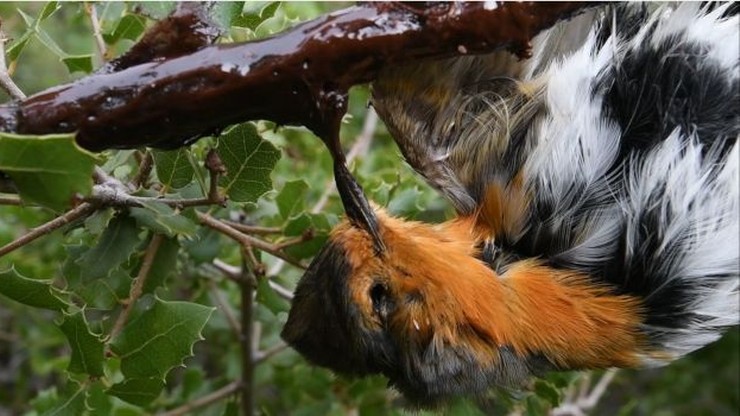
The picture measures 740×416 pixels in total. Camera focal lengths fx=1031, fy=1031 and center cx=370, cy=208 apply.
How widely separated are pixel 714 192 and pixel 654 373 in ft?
9.30

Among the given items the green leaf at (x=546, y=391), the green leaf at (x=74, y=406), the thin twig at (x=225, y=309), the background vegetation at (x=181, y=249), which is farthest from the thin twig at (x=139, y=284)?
the green leaf at (x=546, y=391)

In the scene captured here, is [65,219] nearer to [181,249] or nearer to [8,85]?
[8,85]

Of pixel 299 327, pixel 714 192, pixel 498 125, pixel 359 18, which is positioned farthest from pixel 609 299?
pixel 359 18

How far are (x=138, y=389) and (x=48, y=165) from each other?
0.65 meters

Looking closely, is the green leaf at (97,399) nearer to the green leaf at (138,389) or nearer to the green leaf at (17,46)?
the green leaf at (138,389)

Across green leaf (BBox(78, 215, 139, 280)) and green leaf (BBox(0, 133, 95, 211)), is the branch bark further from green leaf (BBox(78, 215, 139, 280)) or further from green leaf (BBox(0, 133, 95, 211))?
green leaf (BBox(78, 215, 139, 280))

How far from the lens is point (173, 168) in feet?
5.65

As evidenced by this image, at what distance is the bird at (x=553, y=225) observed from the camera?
171 cm

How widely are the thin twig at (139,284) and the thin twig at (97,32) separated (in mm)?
362

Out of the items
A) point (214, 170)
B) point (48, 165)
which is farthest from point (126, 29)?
point (48, 165)

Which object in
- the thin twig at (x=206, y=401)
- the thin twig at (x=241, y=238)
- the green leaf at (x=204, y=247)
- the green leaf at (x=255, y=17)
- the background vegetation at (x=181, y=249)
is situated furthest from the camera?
the thin twig at (x=206, y=401)

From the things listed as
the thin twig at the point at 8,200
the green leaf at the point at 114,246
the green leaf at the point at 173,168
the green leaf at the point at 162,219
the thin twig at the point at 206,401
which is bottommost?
the thin twig at the point at 206,401

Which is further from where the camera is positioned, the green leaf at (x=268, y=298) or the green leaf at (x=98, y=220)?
the green leaf at (x=268, y=298)

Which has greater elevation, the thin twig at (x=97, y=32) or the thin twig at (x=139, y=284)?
the thin twig at (x=97, y=32)
